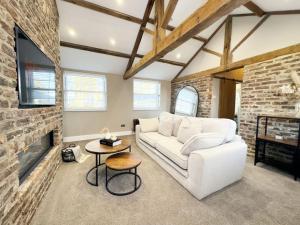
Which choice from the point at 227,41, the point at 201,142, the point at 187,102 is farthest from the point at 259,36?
the point at 201,142

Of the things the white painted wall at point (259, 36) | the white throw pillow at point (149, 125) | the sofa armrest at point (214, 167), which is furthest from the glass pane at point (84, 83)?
the sofa armrest at point (214, 167)

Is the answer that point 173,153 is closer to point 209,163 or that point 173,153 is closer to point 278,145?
point 209,163

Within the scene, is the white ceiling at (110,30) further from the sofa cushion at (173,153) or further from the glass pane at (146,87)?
the sofa cushion at (173,153)

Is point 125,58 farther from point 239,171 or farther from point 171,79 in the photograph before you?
point 239,171

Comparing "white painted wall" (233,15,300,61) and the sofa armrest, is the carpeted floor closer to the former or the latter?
the sofa armrest

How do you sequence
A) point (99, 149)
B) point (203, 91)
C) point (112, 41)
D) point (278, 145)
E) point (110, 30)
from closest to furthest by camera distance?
point (99, 149) < point (278, 145) < point (110, 30) < point (112, 41) < point (203, 91)

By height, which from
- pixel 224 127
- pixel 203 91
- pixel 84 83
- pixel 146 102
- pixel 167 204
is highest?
pixel 84 83

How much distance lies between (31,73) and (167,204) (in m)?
2.20

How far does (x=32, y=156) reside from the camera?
1748mm

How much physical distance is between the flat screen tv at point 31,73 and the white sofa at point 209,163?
78.0 inches

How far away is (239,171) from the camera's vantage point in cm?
213

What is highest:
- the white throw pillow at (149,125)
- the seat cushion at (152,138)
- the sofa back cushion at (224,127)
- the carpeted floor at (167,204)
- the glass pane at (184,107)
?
the glass pane at (184,107)

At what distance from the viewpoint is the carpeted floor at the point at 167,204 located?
4.82 ft

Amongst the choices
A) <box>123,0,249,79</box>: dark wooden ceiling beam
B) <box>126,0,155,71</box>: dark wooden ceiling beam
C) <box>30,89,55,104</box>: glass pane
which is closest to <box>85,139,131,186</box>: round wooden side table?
<box>30,89,55,104</box>: glass pane
